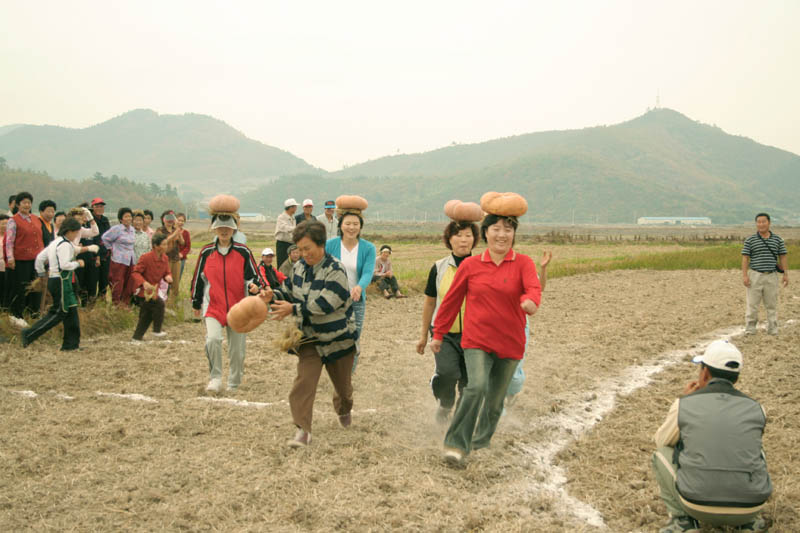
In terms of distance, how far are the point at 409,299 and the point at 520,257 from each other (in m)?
10.7

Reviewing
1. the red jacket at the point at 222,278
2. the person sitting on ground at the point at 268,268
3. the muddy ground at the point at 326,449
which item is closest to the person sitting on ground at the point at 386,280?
the person sitting on ground at the point at 268,268

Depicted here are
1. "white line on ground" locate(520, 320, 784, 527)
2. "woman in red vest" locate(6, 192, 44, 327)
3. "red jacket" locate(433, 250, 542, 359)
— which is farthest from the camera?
"woman in red vest" locate(6, 192, 44, 327)

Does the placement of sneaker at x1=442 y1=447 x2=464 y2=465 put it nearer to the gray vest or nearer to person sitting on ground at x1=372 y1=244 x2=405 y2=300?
the gray vest

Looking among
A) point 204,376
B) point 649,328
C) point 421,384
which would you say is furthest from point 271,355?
point 649,328

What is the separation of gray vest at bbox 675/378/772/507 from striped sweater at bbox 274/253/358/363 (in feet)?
8.46

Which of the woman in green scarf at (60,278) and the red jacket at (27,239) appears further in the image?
the red jacket at (27,239)

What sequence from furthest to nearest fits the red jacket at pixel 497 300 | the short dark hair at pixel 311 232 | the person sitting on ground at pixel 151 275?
the person sitting on ground at pixel 151 275
the short dark hair at pixel 311 232
the red jacket at pixel 497 300

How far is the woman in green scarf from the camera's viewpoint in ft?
26.3

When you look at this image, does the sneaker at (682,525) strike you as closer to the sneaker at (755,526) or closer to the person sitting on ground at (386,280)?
the sneaker at (755,526)

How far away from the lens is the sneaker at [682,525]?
3.58 metres

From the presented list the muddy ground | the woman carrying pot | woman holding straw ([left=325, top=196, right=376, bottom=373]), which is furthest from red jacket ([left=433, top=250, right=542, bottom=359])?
woman holding straw ([left=325, top=196, right=376, bottom=373])

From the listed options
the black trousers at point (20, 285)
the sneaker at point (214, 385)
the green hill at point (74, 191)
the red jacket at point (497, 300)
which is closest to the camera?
the red jacket at point (497, 300)

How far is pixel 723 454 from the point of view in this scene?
3.38m

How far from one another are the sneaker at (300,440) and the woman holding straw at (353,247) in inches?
56.3
